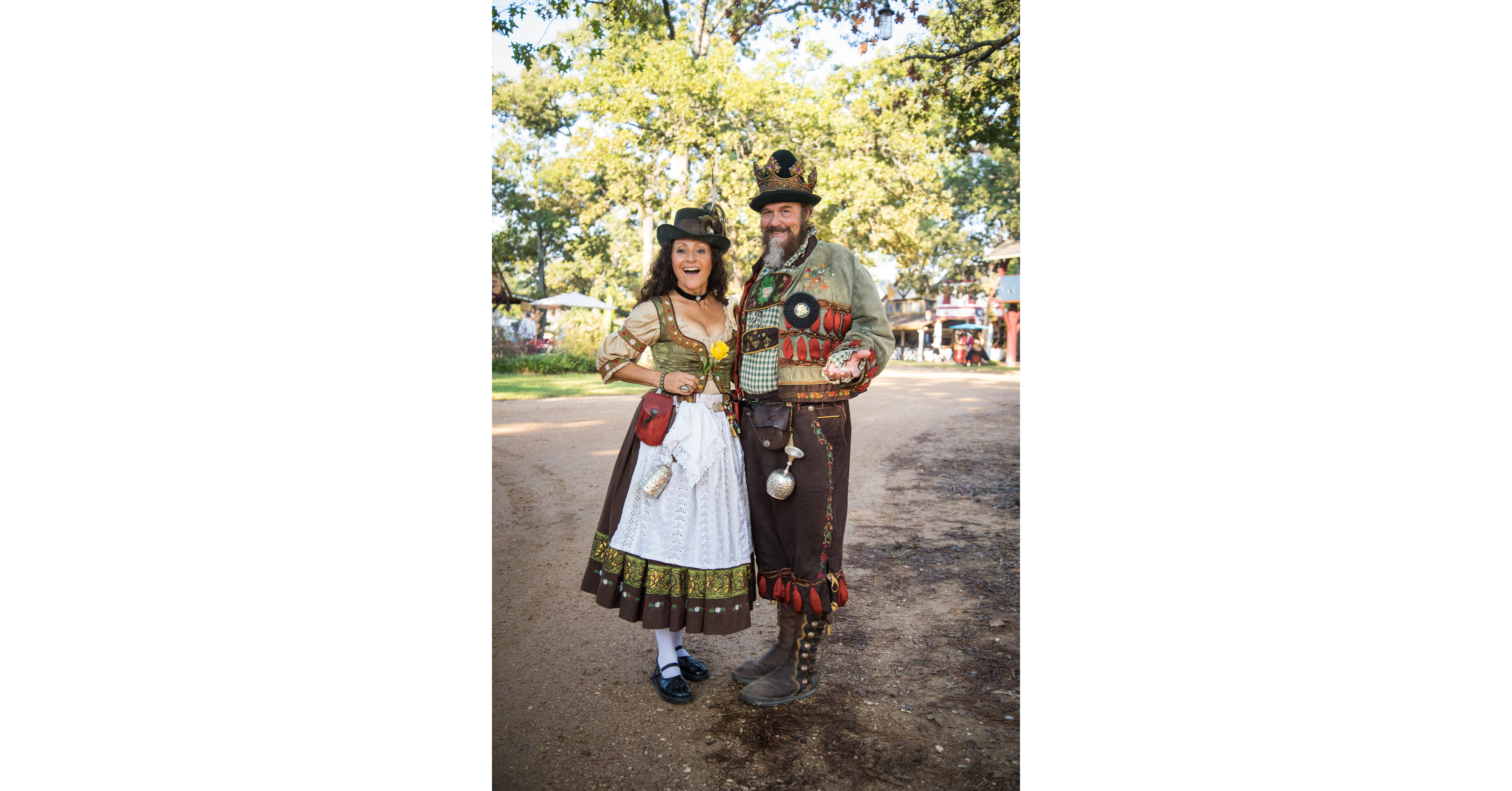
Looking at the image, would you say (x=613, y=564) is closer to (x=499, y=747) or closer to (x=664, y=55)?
(x=499, y=747)

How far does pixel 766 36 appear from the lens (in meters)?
12.9

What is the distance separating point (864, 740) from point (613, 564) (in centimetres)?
113

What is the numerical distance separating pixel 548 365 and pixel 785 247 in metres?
17.4

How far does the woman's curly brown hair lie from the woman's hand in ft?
1.16

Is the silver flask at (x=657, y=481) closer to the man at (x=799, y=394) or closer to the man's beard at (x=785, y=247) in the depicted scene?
the man at (x=799, y=394)

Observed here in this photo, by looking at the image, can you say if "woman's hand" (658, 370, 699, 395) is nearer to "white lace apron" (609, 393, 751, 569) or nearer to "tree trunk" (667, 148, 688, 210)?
"white lace apron" (609, 393, 751, 569)

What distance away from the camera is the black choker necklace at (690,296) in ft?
10.0

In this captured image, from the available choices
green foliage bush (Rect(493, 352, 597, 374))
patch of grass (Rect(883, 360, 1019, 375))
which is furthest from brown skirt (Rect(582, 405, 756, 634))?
patch of grass (Rect(883, 360, 1019, 375))

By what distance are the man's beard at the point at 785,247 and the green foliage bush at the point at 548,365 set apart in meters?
16.8

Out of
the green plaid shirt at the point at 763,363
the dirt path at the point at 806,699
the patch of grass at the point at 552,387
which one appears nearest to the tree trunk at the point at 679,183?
the patch of grass at the point at 552,387

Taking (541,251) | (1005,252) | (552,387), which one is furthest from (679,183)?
(1005,252)

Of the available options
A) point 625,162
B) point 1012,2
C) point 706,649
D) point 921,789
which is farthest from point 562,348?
point 921,789

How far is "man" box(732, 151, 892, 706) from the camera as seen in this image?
9.50 ft

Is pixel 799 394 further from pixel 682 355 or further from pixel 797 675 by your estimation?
pixel 797 675
